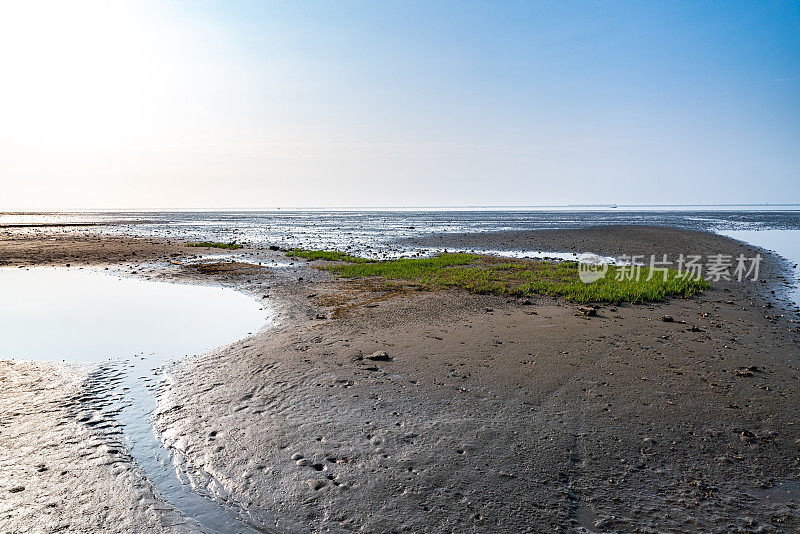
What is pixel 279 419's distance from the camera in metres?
7.64

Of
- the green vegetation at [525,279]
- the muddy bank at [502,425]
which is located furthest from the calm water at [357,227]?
the muddy bank at [502,425]

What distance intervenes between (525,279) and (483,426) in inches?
575

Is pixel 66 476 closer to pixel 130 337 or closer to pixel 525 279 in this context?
pixel 130 337

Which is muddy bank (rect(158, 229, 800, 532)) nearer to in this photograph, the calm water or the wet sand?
the wet sand

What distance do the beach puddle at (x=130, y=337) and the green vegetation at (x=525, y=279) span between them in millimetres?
7509

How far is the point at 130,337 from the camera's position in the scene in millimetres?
12828

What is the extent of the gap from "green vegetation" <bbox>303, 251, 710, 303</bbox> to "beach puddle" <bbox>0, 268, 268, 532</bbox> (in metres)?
7.51

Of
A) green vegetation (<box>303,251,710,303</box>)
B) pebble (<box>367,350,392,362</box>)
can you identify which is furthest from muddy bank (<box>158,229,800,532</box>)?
green vegetation (<box>303,251,710,303</box>)

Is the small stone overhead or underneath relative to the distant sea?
underneath

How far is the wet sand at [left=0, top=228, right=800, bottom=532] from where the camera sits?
5320 millimetres

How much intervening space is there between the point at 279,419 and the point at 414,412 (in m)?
2.24

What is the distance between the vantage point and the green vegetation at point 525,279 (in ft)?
56.5

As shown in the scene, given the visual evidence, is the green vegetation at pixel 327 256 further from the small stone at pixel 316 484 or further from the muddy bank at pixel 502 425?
the small stone at pixel 316 484

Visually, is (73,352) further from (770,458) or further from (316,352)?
(770,458)
